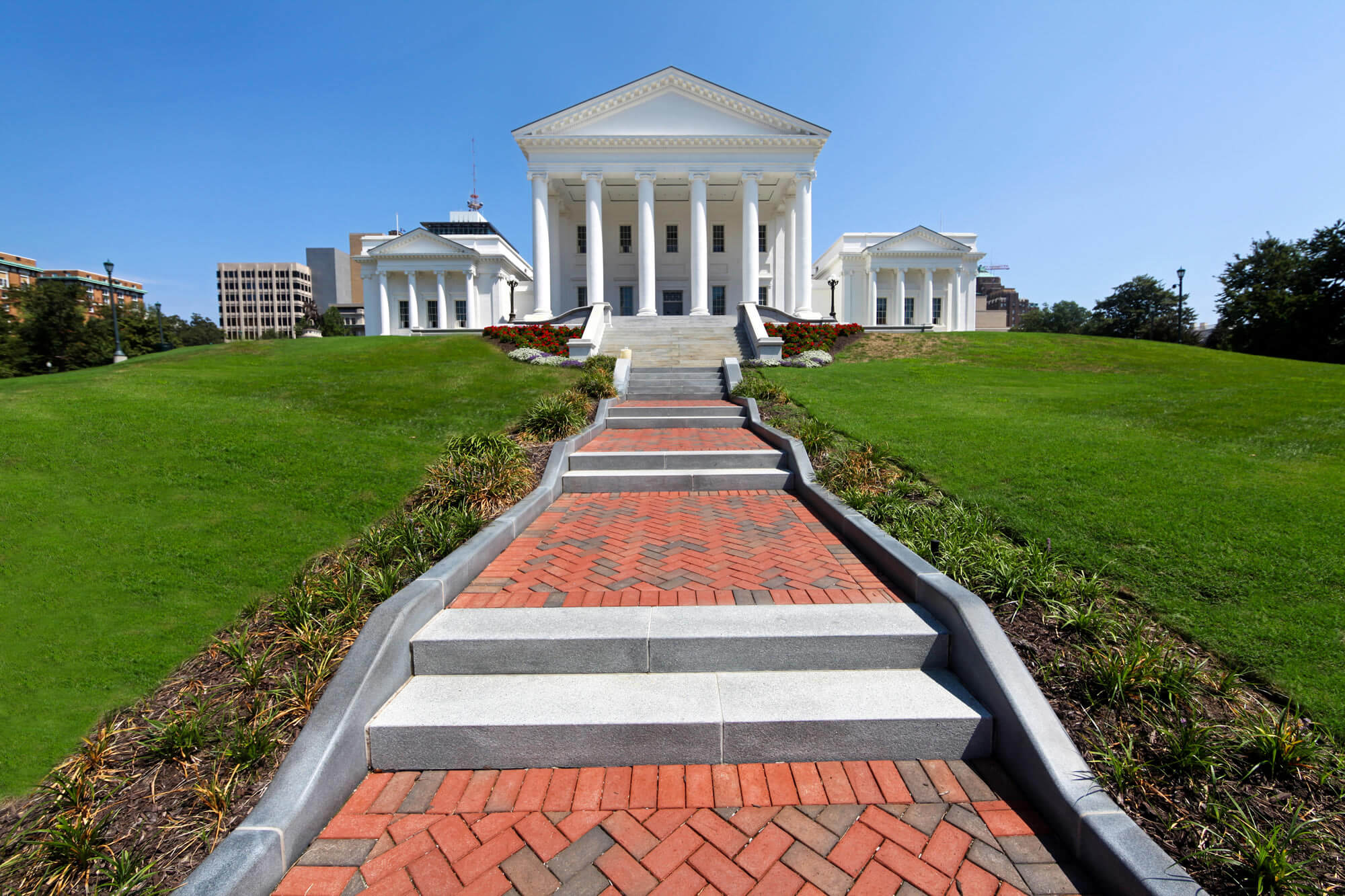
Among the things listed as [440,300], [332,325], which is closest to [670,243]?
[440,300]

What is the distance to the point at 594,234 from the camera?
97.8 ft

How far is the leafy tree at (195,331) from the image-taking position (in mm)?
69375

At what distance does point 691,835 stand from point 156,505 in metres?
6.43

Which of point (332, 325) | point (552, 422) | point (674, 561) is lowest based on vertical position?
point (674, 561)

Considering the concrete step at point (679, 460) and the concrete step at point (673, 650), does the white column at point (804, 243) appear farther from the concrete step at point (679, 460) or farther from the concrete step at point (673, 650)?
the concrete step at point (673, 650)

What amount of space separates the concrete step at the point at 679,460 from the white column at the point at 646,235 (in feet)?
73.8

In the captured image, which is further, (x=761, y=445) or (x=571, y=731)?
(x=761, y=445)

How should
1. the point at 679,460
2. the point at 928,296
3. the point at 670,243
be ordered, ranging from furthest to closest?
the point at 928,296, the point at 670,243, the point at 679,460

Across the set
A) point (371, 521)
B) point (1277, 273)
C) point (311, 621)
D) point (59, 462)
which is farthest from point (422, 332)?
point (1277, 273)

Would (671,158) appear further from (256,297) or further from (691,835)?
(256,297)

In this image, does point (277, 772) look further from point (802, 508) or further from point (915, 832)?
point (802, 508)

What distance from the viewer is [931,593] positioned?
150 inches

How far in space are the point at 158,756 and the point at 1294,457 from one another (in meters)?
10.3

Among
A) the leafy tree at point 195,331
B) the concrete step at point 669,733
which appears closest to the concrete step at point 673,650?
the concrete step at point 669,733
